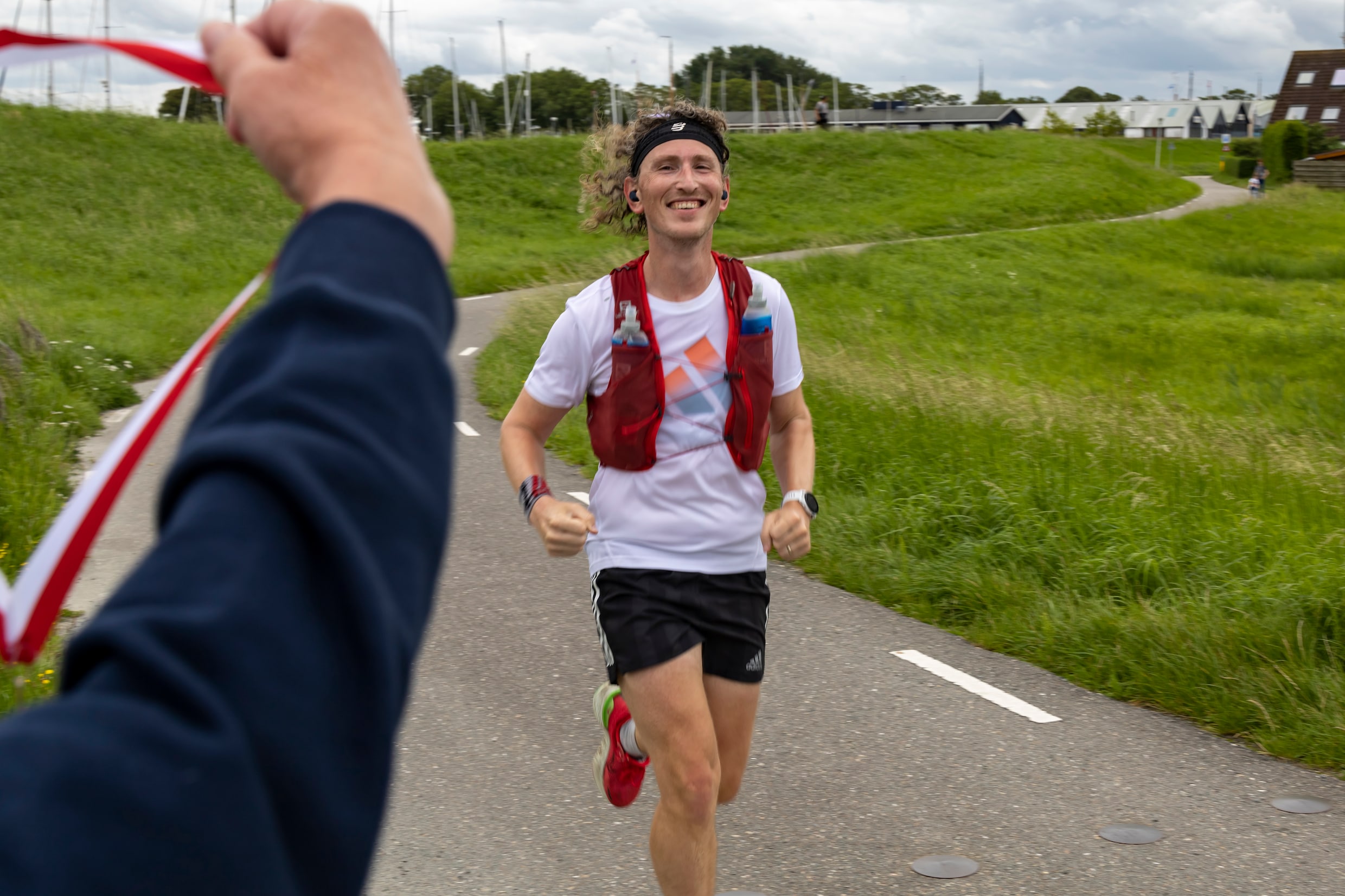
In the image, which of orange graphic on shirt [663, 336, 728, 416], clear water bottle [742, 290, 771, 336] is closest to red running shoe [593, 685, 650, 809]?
orange graphic on shirt [663, 336, 728, 416]

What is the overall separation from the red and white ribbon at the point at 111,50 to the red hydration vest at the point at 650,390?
7.64 feet

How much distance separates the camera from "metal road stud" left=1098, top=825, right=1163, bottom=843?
4.12 meters

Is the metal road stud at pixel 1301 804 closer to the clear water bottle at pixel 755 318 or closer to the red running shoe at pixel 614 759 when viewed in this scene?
the red running shoe at pixel 614 759

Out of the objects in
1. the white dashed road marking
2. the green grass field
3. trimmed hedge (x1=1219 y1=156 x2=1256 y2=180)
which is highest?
the green grass field

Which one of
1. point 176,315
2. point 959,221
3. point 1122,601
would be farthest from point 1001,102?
point 1122,601

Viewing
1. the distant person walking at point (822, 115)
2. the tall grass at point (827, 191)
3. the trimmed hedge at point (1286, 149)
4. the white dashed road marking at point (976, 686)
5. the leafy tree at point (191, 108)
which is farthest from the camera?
the trimmed hedge at point (1286, 149)

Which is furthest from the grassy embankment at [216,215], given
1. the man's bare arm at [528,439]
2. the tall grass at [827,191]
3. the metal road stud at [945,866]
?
the metal road stud at [945,866]

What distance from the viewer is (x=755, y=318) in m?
3.54

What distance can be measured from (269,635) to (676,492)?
2.84 metres

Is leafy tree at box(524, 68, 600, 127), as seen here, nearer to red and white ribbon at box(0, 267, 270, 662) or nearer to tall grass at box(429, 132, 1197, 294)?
tall grass at box(429, 132, 1197, 294)

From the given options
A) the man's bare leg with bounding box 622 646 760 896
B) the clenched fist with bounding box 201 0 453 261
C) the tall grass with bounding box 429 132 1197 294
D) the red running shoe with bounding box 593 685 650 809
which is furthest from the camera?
the tall grass with bounding box 429 132 1197 294

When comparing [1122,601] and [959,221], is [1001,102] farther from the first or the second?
[1122,601]

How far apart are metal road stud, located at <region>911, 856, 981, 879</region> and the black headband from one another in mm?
2264

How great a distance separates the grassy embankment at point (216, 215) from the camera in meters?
13.0
